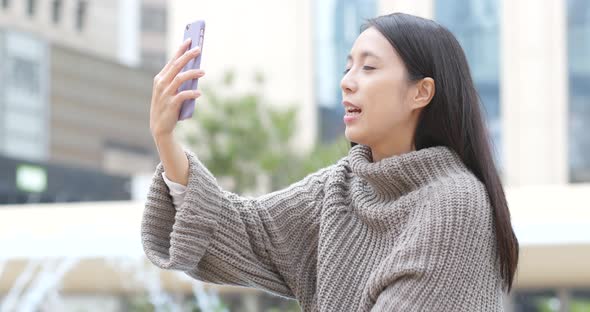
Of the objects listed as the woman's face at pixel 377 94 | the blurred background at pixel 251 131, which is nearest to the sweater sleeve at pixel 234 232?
the woman's face at pixel 377 94

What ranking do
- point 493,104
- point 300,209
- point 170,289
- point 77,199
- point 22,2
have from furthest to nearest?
1. point 22,2
2. point 77,199
3. point 493,104
4. point 170,289
5. point 300,209

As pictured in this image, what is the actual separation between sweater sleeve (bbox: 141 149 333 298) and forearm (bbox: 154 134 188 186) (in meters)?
0.02

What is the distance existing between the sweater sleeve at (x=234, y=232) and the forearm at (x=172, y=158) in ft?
0.05

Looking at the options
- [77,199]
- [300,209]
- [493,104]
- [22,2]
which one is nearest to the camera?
[300,209]

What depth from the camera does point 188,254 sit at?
A: 2.26 meters

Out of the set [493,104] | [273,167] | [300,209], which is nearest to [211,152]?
[273,167]

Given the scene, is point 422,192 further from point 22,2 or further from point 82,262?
point 22,2

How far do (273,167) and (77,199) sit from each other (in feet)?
29.9

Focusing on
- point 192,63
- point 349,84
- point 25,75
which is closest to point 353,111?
point 349,84

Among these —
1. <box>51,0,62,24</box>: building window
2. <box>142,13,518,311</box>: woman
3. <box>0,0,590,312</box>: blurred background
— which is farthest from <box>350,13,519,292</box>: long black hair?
<box>51,0,62,24</box>: building window

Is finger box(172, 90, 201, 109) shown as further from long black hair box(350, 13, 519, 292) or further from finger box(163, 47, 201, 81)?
long black hair box(350, 13, 519, 292)

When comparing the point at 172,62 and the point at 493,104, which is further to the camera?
the point at 493,104

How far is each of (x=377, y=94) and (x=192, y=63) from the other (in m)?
0.30

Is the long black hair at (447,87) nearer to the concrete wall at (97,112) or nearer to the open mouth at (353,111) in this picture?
the open mouth at (353,111)
